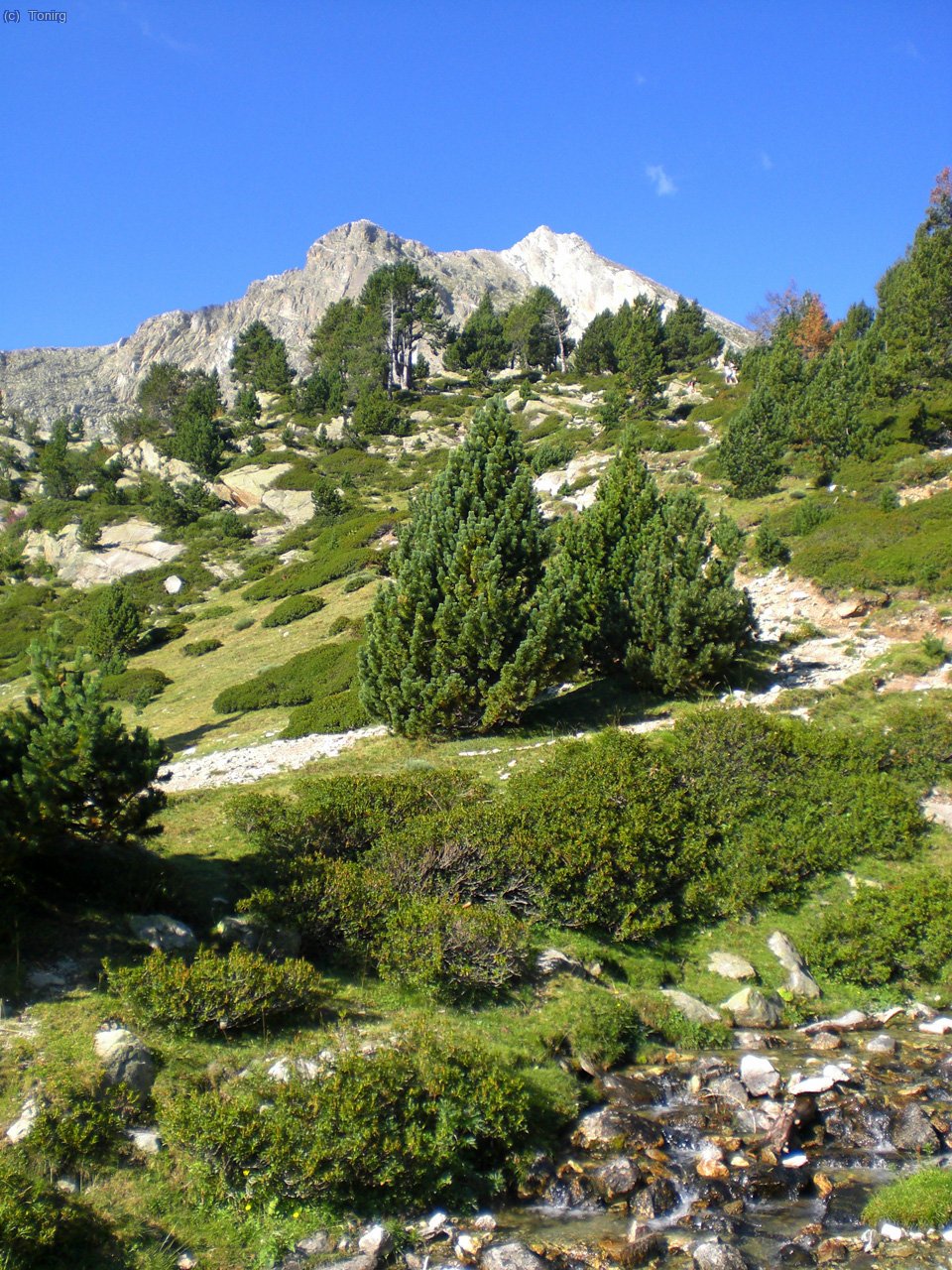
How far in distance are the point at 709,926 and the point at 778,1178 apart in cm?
512

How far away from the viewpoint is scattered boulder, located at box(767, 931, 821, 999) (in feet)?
39.4

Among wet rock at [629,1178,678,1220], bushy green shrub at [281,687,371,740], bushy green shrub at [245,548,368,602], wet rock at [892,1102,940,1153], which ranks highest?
bushy green shrub at [245,548,368,602]

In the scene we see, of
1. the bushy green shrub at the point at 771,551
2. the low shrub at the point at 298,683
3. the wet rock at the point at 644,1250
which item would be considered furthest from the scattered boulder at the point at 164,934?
the bushy green shrub at the point at 771,551

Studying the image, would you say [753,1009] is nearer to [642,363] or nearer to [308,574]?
[308,574]

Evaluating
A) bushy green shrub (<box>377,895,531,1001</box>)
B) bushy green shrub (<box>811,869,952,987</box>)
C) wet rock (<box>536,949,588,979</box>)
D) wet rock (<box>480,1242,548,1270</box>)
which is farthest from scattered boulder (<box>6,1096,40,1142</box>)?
bushy green shrub (<box>811,869,952,987</box>)

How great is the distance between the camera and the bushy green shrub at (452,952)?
10891 millimetres

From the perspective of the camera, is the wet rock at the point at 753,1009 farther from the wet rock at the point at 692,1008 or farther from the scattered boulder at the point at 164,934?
the scattered boulder at the point at 164,934

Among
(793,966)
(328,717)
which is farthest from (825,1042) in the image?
(328,717)

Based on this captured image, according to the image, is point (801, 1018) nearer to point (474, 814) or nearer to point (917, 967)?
point (917, 967)

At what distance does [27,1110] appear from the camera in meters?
7.48

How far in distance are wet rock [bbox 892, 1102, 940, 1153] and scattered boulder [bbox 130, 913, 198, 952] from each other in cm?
825

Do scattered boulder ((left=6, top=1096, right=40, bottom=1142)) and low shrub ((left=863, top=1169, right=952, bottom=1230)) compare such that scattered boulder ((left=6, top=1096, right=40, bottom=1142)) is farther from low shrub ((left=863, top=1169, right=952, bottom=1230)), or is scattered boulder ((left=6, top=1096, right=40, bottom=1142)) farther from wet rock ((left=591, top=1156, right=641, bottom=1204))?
low shrub ((left=863, top=1169, right=952, bottom=1230))

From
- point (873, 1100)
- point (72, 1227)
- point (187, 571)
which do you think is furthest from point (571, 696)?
point (187, 571)

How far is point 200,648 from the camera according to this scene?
36.9 meters
